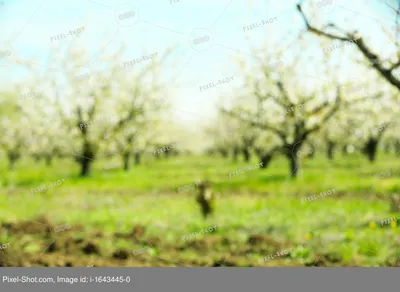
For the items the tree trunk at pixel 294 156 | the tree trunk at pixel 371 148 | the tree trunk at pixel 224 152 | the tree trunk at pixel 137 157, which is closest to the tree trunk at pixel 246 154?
the tree trunk at pixel 224 152

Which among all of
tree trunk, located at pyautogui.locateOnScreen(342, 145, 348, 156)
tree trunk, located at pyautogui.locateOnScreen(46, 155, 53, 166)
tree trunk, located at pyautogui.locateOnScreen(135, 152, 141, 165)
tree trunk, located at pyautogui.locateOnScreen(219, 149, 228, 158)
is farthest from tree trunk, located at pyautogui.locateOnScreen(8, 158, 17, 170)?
tree trunk, located at pyautogui.locateOnScreen(342, 145, 348, 156)

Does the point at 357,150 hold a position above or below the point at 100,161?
below

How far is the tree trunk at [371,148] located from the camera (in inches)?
219

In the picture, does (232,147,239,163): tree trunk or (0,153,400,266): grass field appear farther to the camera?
(232,147,239,163): tree trunk

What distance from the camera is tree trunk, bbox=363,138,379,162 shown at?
18.3 feet

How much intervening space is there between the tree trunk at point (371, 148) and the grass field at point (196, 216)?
224 mm

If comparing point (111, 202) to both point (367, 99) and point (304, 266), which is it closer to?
point (304, 266)

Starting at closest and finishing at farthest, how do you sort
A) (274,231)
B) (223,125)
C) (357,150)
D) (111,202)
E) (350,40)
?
A: (350,40)
(274,231)
(111,202)
(223,125)
(357,150)

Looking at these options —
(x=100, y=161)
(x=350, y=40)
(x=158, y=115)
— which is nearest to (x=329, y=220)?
(x=350, y=40)

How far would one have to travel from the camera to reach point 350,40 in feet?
13.4

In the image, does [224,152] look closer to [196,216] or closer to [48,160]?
[196,216]

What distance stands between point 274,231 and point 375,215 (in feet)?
3.98

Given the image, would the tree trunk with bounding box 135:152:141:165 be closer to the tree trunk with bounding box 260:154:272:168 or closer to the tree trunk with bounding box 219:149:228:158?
the tree trunk with bounding box 219:149:228:158

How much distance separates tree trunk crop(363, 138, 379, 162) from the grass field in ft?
0.73
